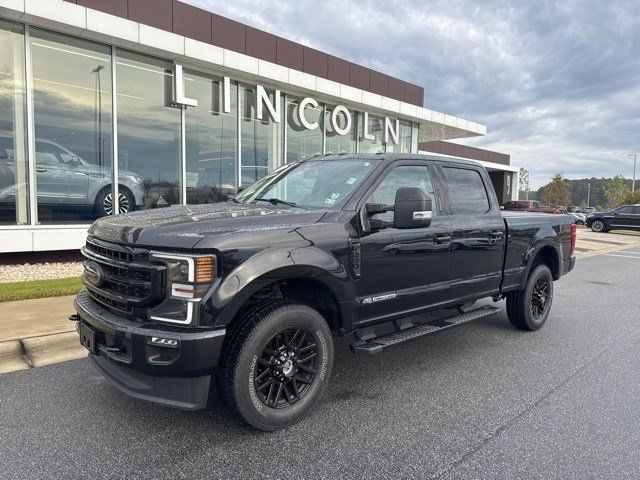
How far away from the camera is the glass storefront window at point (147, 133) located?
10359 millimetres

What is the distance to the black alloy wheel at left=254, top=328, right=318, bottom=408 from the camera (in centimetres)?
307

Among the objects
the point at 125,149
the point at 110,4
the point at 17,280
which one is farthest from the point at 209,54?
the point at 17,280

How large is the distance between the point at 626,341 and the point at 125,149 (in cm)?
995

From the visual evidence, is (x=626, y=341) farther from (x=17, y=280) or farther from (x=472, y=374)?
(x=17, y=280)

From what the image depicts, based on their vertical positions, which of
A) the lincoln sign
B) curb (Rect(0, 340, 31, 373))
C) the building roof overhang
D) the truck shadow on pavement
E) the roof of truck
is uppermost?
the building roof overhang

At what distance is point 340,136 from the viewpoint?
15719 millimetres

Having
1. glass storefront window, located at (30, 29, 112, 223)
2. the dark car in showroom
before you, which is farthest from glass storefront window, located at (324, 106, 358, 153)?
the dark car in showroom

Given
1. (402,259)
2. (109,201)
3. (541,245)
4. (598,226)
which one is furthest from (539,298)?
(598,226)

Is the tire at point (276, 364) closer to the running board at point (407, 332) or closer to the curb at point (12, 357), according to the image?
the running board at point (407, 332)

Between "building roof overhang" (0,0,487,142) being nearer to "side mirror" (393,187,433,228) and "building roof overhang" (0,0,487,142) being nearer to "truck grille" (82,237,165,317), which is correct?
"truck grille" (82,237,165,317)

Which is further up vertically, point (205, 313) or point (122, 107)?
point (122, 107)

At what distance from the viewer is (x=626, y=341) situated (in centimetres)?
534

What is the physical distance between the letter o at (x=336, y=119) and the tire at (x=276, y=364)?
12372 mm

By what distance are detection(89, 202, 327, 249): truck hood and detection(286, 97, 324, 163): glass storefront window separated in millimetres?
10419
